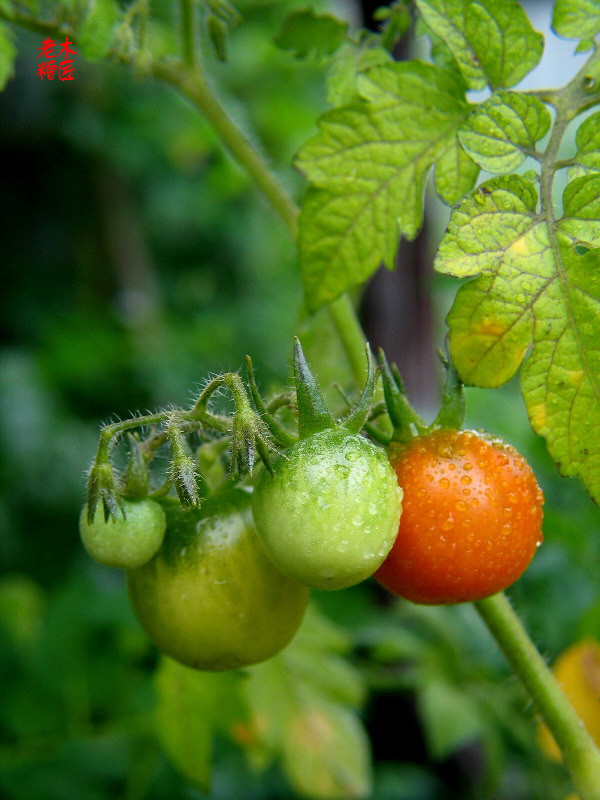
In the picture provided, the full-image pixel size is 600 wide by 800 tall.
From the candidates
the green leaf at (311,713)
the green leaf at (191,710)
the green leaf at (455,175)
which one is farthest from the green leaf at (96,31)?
the green leaf at (311,713)

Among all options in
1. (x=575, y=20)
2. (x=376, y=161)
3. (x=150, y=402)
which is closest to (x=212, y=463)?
(x=376, y=161)

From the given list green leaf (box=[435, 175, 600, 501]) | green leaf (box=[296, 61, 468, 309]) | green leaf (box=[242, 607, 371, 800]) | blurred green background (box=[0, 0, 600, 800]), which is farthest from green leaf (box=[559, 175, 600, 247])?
green leaf (box=[242, 607, 371, 800])

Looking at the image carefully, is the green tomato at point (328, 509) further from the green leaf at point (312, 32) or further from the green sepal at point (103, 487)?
the green leaf at point (312, 32)

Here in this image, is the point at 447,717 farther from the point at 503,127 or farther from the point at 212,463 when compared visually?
the point at 503,127

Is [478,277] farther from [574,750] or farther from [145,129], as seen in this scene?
[145,129]

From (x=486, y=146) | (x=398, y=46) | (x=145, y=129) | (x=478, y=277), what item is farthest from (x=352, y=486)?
(x=145, y=129)

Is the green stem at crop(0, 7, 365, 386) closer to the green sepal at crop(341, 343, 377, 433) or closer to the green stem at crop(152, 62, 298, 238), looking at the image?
the green stem at crop(152, 62, 298, 238)

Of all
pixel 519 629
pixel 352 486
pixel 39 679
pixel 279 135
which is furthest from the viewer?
pixel 279 135
